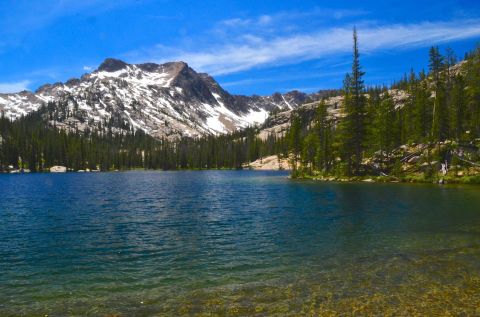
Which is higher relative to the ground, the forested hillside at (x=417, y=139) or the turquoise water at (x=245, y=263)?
the forested hillside at (x=417, y=139)

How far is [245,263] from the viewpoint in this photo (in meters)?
20.5

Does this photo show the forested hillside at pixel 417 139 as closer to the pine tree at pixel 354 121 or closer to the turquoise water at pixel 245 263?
the pine tree at pixel 354 121

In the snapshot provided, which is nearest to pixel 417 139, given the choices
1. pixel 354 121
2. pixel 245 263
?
pixel 354 121

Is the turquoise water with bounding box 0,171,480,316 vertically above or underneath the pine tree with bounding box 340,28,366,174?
underneath

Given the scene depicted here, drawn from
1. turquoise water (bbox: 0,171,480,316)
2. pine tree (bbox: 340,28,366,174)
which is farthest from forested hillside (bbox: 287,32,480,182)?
turquoise water (bbox: 0,171,480,316)

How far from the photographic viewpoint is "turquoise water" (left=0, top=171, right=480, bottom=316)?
14.2 meters

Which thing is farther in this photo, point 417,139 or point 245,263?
point 417,139

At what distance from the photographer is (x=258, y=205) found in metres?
46.8

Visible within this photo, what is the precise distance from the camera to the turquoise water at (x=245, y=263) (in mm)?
14234

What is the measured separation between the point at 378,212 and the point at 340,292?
25007 mm

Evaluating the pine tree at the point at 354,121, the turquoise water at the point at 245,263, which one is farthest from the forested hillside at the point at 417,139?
the turquoise water at the point at 245,263

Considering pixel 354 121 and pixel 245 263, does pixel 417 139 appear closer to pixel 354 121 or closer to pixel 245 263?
pixel 354 121

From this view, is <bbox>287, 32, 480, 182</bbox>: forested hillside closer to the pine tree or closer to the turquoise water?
the pine tree

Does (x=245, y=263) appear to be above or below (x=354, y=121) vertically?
below
